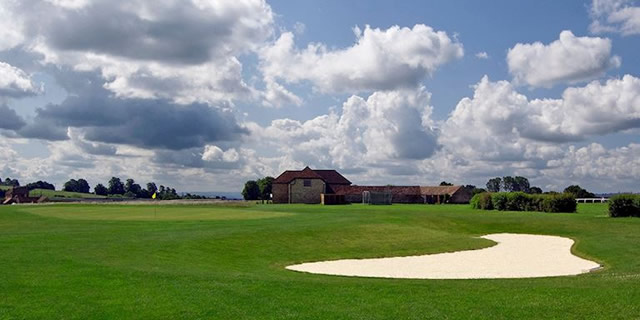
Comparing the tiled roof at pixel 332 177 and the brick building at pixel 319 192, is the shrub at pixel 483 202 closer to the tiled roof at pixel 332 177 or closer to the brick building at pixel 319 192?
the brick building at pixel 319 192

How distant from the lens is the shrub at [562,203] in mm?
71250

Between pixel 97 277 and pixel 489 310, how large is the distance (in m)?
11.8

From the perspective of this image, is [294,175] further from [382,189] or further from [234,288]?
[234,288]

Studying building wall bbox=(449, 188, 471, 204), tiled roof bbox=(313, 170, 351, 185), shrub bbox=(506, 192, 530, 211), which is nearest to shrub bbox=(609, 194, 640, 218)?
shrub bbox=(506, 192, 530, 211)

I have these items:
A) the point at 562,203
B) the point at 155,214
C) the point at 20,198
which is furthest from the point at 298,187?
the point at 20,198

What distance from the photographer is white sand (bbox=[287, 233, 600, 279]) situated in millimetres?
26906

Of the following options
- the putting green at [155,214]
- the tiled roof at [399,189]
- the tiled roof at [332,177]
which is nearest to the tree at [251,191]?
the tiled roof at [332,177]

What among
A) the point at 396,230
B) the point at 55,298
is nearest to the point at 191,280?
the point at 55,298

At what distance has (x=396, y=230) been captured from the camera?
44594 mm

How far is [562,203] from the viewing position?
7144 centimetres

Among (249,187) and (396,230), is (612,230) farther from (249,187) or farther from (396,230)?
(249,187)

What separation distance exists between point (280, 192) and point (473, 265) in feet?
310

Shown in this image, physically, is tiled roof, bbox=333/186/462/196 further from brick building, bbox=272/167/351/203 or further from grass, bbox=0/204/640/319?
grass, bbox=0/204/640/319

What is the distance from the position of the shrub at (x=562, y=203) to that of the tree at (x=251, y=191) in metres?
114
